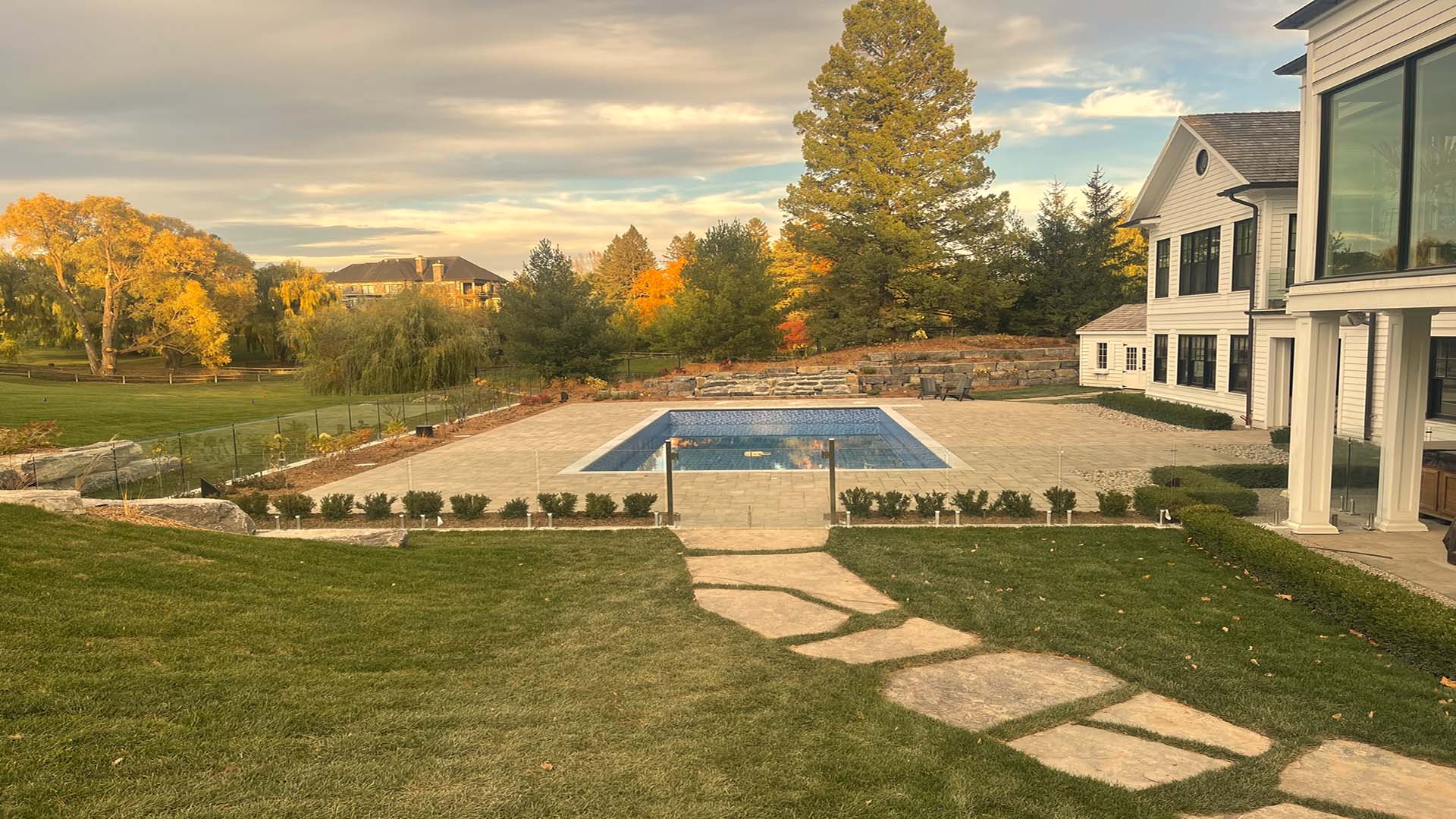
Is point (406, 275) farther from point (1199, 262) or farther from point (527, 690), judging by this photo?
point (527, 690)

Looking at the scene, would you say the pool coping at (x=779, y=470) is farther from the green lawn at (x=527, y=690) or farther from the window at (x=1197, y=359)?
the window at (x=1197, y=359)

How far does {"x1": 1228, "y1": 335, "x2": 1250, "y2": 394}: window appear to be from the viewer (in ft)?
62.7

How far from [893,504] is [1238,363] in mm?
13675

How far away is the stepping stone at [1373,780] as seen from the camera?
4117mm

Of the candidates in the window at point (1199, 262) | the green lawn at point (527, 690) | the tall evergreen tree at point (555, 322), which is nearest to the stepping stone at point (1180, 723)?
the green lawn at point (527, 690)

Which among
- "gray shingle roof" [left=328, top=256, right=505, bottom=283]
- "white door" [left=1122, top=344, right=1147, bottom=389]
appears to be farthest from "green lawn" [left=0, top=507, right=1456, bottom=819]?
"gray shingle roof" [left=328, top=256, right=505, bottom=283]

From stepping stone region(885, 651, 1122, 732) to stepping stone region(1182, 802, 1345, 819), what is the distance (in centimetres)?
129

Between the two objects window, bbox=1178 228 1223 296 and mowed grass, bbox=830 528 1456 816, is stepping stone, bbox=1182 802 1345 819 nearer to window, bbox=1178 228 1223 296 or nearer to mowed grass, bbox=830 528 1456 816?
mowed grass, bbox=830 528 1456 816

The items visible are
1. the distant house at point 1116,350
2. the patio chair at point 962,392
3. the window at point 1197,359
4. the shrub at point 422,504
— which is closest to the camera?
the shrub at point 422,504

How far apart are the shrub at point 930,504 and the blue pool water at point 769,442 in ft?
11.7

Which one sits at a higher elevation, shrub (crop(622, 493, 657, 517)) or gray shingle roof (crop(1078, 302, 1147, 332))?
gray shingle roof (crop(1078, 302, 1147, 332))

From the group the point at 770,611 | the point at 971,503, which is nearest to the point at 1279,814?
the point at 770,611

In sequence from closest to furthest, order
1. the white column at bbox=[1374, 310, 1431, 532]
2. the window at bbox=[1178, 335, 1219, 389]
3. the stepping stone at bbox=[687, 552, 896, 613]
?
the stepping stone at bbox=[687, 552, 896, 613] < the white column at bbox=[1374, 310, 1431, 532] < the window at bbox=[1178, 335, 1219, 389]

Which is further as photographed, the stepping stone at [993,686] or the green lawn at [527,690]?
the stepping stone at [993,686]
